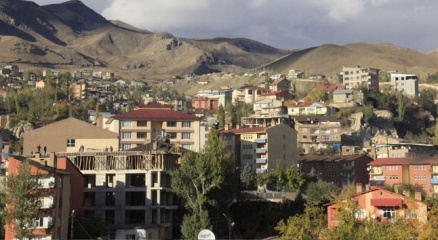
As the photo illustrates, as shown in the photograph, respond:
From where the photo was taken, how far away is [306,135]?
140 metres

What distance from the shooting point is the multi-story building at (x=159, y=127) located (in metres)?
100

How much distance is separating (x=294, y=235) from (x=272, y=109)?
10376 centimetres

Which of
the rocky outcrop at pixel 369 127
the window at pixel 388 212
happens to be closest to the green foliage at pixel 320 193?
the window at pixel 388 212

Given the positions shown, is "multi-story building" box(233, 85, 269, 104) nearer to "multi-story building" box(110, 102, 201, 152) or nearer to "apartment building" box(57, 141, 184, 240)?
"multi-story building" box(110, 102, 201, 152)

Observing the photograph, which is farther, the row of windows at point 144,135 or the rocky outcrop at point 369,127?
the rocky outcrop at point 369,127

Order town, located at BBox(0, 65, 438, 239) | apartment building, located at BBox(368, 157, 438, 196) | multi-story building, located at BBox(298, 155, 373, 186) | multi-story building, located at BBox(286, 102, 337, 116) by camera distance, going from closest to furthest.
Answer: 1. town, located at BBox(0, 65, 438, 239)
2. apartment building, located at BBox(368, 157, 438, 196)
3. multi-story building, located at BBox(298, 155, 373, 186)
4. multi-story building, located at BBox(286, 102, 337, 116)

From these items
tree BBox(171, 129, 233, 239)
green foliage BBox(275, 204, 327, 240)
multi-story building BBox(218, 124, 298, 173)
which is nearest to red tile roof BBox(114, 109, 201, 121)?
multi-story building BBox(218, 124, 298, 173)

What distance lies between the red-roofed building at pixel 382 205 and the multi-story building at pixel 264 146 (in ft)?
153

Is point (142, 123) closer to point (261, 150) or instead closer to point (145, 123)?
point (145, 123)

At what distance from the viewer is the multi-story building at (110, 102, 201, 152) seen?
329 feet

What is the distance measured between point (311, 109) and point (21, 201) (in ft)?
353

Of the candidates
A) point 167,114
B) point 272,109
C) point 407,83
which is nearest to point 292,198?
point 167,114

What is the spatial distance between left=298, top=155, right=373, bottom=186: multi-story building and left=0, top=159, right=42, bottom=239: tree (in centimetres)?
6550

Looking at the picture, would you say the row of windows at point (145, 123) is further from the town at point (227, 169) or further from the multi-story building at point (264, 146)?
the multi-story building at point (264, 146)
